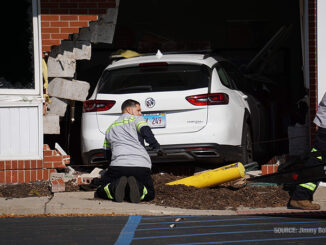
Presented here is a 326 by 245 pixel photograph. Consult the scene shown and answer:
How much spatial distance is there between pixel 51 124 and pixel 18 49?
1.17 metres

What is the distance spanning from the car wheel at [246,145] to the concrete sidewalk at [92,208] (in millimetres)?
1652

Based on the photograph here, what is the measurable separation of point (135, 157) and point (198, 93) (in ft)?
4.89

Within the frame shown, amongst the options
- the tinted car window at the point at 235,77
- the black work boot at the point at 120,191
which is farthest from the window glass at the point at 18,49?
the tinted car window at the point at 235,77

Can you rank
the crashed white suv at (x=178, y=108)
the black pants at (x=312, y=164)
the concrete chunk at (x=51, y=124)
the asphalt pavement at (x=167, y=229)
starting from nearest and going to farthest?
the asphalt pavement at (x=167, y=229) < the black pants at (x=312, y=164) < the crashed white suv at (x=178, y=108) < the concrete chunk at (x=51, y=124)

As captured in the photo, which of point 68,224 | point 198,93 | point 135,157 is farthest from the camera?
point 198,93

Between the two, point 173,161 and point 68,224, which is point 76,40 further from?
point 68,224

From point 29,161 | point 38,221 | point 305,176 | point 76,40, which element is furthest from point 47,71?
point 305,176

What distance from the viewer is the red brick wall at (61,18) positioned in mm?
11742

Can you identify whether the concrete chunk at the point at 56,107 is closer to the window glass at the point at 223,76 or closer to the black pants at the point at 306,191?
the window glass at the point at 223,76

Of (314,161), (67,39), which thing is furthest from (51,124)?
(314,161)

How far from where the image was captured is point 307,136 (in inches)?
465

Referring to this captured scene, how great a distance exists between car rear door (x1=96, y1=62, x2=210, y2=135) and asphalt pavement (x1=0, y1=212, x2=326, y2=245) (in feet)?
7.45

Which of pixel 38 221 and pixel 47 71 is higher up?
pixel 47 71

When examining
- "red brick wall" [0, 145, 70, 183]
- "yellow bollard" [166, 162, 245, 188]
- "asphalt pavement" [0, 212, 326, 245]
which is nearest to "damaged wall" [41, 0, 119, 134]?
"red brick wall" [0, 145, 70, 183]
